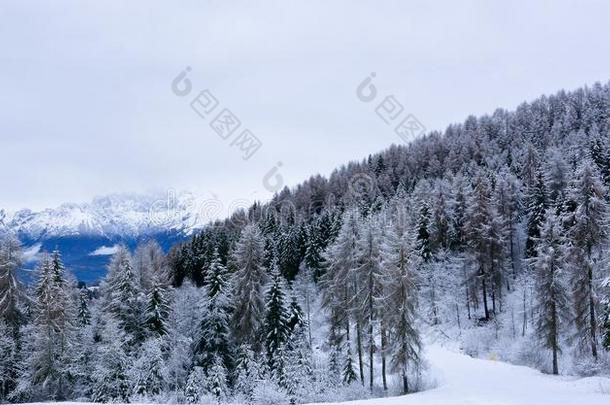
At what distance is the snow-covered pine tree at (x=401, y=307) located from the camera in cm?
3197

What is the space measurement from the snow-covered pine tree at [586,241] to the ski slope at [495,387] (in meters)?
5.76

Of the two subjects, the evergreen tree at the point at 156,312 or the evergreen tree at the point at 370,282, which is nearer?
the evergreen tree at the point at 370,282

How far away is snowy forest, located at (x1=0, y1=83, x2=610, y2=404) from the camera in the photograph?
109 feet

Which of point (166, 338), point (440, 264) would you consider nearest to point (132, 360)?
point (166, 338)

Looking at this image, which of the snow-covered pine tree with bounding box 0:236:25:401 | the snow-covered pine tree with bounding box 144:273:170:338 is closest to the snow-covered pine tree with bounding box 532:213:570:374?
the snow-covered pine tree with bounding box 144:273:170:338

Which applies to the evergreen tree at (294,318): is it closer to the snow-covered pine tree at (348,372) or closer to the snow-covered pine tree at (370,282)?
the snow-covered pine tree at (348,372)

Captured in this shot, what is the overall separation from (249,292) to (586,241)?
96.6ft

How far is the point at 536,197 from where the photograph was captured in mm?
58594

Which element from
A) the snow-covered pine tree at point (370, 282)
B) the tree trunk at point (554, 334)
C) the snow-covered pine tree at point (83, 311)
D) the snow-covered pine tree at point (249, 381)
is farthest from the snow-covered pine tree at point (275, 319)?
the tree trunk at point (554, 334)

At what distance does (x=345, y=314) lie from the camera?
130ft

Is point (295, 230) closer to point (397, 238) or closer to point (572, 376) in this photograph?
point (397, 238)

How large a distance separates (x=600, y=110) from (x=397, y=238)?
5042 inches

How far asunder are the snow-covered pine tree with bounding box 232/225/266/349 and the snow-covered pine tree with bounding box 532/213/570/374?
80.9 feet

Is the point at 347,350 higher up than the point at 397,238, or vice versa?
the point at 397,238
